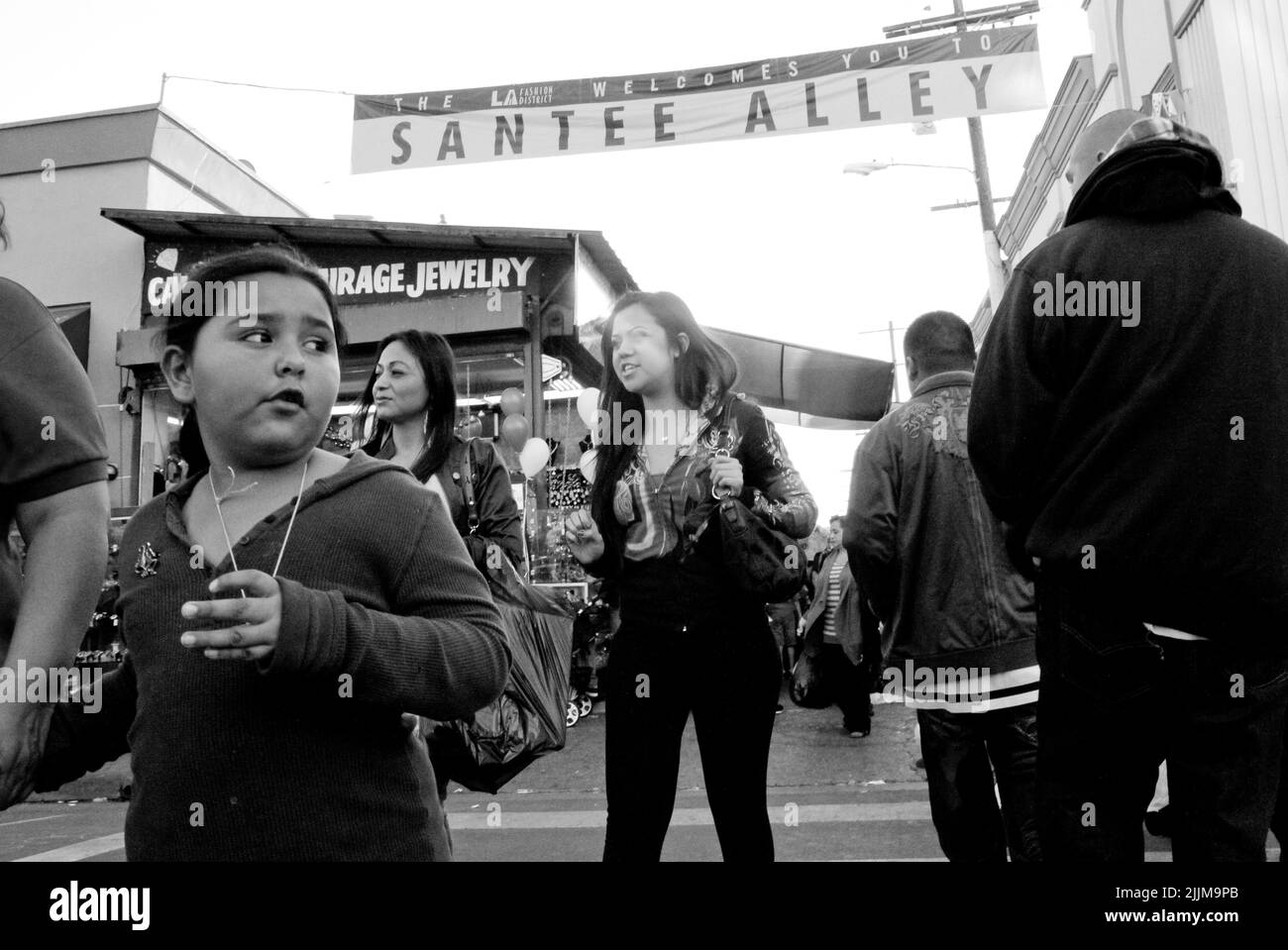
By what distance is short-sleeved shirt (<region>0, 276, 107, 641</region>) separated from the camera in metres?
1.63

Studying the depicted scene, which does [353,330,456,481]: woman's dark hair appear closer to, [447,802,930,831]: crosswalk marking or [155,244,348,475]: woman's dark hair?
[155,244,348,475]: woman's dark hair

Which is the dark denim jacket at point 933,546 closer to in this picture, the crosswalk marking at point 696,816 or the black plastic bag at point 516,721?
the black plastic bag at point 516,721

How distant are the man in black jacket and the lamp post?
40.3ft

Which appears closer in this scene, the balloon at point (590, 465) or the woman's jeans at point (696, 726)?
the woman's jeans at point (696, 726)

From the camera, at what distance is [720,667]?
283 centimetres

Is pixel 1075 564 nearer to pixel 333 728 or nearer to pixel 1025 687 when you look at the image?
pixel 1025 687

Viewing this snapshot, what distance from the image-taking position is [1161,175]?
2.15 metres

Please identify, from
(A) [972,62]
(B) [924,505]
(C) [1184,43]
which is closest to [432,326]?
(A) [972,62]

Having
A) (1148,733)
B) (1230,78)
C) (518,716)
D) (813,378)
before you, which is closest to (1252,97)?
(1230,78)

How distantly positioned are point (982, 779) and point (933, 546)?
2.32 feet

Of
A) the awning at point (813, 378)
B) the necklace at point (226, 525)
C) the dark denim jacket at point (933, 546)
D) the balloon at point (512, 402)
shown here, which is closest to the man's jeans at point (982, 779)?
the dark denim jacket at point (933, 546)

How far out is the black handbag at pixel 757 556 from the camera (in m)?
2.84

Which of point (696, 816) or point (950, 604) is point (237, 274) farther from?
point (696, 816)

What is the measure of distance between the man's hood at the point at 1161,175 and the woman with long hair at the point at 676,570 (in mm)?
1249
